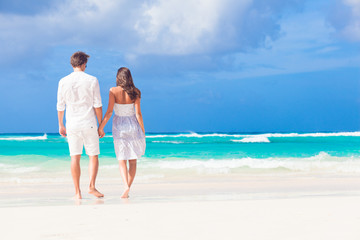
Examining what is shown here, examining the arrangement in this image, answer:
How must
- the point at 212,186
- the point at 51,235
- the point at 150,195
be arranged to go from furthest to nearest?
1. the point at 212,186
2. the point at 150,195
3. the point at 51,235

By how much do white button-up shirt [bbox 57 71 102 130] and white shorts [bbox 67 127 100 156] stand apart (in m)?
0.05

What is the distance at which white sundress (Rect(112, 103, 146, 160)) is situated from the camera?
5.43m

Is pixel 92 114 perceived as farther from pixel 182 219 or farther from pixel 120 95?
pixel 182 219

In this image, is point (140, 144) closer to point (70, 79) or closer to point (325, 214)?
point (70, 79)

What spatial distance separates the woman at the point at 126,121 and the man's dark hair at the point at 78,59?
446 millimetres

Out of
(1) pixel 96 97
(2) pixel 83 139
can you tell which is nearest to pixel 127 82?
(1) pixel 96 97

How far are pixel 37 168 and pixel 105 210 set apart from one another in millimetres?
7031

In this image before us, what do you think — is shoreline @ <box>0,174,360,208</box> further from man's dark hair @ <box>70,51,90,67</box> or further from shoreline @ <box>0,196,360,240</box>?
man's dark hair @ <box>70,51,90,67</box>

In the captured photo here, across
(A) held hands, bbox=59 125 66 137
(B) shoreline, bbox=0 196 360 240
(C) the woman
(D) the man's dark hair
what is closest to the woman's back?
(C) the woman

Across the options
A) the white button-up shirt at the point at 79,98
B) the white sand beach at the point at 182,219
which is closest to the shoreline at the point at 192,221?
the white sand beach at the point at 182,219

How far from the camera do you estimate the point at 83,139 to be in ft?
17.0

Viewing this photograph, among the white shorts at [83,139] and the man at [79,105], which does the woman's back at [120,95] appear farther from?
the white shorts at [83,139]

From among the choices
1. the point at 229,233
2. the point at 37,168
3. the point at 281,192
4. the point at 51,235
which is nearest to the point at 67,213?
the point at 51,235

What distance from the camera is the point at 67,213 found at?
4.21 meters
